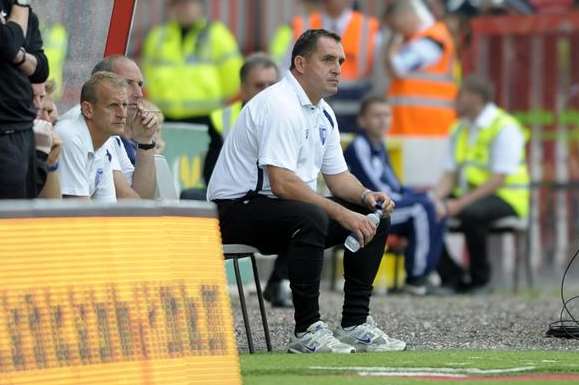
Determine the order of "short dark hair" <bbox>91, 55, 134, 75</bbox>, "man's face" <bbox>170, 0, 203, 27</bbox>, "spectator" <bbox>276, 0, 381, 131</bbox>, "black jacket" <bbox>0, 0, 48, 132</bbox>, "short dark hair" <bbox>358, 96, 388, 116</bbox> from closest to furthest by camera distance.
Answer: "black jacket" <bbox>0, 0, 48, 132</bbox> < "short dark hair" <bbox>91, 55, 134, 75</bbox> < "short dark hair" <bbox>358, 96, 388, 116</bbox> < "man's face" <bbox>170, 0, 203, 27</bbox> < "spectator" <bbox>276, 0, 381, 131</bbox>

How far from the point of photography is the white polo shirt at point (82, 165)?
888cm

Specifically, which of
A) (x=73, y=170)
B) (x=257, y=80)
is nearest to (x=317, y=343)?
(x=73, y=170)

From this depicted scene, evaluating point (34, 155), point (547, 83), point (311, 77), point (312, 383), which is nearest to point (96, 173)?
point (34, 155)

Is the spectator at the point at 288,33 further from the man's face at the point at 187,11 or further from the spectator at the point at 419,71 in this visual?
the man's face at the point at 187,11

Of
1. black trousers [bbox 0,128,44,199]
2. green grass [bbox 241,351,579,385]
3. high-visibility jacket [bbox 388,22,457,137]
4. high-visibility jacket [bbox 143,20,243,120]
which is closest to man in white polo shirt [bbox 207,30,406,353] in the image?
green grass [bbox 241,351,579,385]

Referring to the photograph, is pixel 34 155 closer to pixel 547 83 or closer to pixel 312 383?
pixel 312 383

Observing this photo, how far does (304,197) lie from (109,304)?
285 centimetres

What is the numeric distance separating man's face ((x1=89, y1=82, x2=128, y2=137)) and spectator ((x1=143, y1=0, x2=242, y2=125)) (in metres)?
6.10

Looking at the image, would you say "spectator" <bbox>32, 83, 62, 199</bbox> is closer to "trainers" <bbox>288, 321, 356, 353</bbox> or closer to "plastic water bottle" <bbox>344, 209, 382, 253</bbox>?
"trainers" <bbox>288, 321, 356, 353</bbox>

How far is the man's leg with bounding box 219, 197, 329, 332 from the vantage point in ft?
29.8

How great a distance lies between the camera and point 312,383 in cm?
760

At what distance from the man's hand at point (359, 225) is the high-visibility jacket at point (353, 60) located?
635cm

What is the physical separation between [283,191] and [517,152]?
271 inches

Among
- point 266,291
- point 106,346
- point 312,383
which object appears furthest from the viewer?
point 266,291
